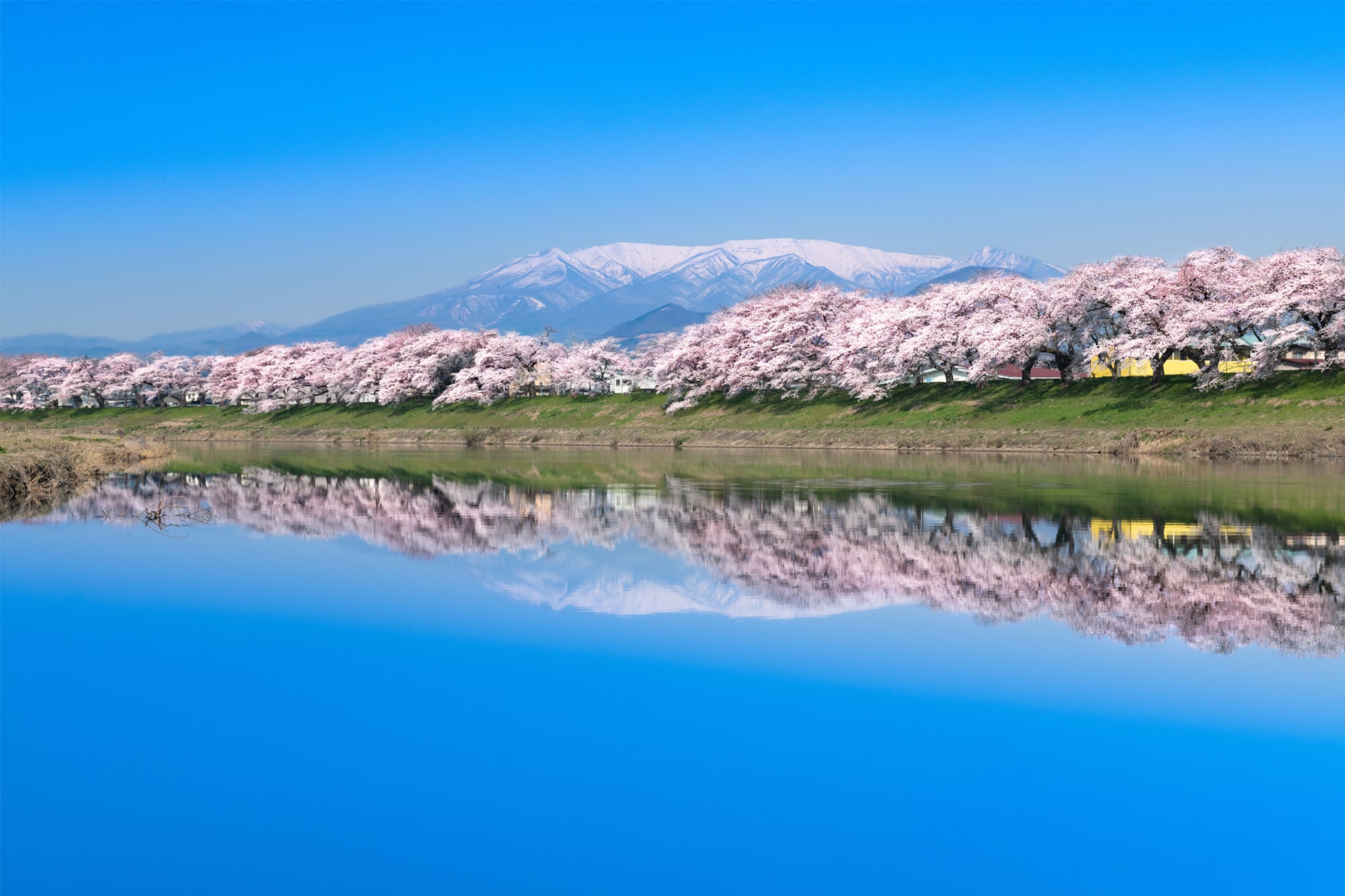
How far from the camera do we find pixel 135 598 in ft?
54.4

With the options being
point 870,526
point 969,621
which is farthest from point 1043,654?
point 870,526

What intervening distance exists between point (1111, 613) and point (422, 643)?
8237mm

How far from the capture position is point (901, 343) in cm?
6894

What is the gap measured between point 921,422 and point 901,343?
27.7 feet

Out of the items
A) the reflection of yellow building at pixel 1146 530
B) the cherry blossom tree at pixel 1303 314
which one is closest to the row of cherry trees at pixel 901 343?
the cherry blossom tree at pixel 1303 314

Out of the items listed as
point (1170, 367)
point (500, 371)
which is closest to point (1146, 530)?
point (1170, 367)

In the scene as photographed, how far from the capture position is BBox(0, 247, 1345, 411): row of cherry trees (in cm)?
5650

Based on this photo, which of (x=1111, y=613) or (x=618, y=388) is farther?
(x=618, y=388)

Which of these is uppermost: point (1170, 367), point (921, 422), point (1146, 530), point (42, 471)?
point (42, 471)

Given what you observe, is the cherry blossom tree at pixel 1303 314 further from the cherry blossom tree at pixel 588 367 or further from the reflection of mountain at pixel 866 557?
the cherry blossom tree at pixel 588 367

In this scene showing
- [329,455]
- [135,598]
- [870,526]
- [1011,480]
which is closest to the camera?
[135,598]

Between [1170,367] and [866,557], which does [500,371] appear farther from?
[866,557]

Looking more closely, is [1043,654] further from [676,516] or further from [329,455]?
[329,455]

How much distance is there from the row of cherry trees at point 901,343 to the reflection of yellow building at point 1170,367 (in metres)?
0.20
